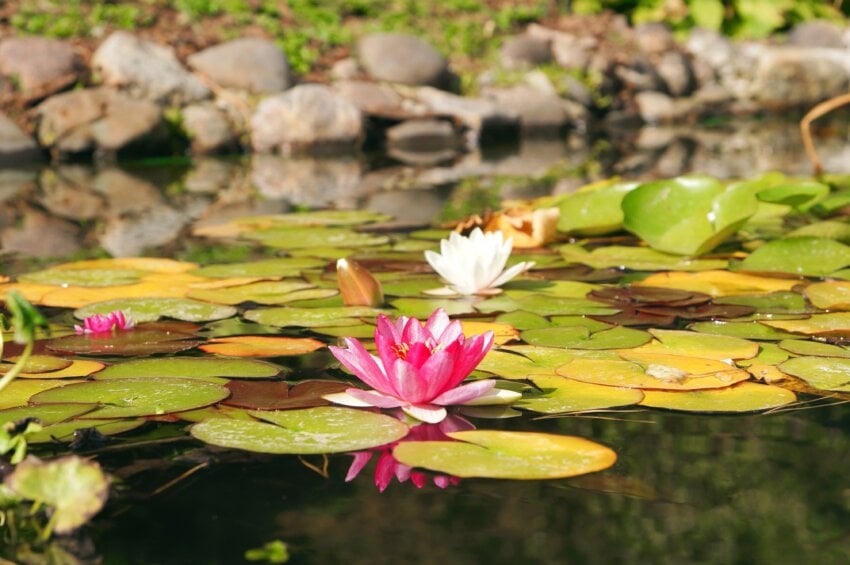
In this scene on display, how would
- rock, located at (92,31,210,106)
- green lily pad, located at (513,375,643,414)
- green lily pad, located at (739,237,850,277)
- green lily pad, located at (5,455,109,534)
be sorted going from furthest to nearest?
rock, located at (92,31,210,106) < green lily pad, located at (739,237,850,277) < green lily pad, located at (513,375,643,414) < green lily pad, located at (5,455,109,534)

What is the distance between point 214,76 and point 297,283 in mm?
5098

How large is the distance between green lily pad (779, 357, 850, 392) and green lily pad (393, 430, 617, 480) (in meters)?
0.47

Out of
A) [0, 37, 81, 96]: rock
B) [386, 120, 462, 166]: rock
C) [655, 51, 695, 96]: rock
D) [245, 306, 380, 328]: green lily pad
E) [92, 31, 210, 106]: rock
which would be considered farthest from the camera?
[655, 51, 695, 96]: rock

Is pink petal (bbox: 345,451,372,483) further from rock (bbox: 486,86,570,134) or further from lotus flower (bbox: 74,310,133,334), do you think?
rock (bbox: 486,86,570,134)

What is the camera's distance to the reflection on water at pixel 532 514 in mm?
978

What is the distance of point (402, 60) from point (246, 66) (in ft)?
4.25

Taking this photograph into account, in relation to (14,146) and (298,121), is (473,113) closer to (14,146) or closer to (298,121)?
(298,121)

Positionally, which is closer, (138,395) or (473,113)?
(138,395)

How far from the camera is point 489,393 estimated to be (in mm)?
1405

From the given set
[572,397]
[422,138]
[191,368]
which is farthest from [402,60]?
[572,397]

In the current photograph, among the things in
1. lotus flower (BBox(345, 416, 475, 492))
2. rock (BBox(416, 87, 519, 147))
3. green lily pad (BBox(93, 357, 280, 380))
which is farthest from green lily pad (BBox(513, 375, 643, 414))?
rock (BBox(416, 87, 519, 147))

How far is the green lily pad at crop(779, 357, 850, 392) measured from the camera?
5.03ft

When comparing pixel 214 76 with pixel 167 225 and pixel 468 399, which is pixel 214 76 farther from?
pixel 468 399

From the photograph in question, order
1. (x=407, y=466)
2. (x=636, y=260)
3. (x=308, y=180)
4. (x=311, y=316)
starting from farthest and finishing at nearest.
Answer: (x=308, y=180) < (x=636, y=260) < (x=311, y=316) < (x=407, y=466)
